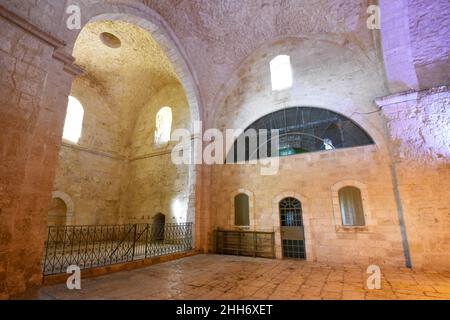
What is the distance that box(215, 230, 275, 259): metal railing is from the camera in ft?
24.6

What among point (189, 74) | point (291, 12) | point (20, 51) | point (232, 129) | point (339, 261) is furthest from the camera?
point (232, 129)

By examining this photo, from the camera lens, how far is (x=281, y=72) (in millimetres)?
8922

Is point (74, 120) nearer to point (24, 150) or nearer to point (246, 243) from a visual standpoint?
point (24, 150)

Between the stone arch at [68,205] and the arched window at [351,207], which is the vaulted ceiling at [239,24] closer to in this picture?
the arched window at [351,207]

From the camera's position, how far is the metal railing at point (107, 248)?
520 cm

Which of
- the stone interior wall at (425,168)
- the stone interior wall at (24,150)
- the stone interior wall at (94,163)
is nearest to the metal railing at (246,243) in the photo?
the stone interior wall at (425,168)

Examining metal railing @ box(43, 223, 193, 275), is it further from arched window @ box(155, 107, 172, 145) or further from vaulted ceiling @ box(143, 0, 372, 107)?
vaulted ceiling @ box(143, 0, 372, 107)

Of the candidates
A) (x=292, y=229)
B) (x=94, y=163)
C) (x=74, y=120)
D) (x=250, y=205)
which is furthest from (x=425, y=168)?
(x=74, y=120)

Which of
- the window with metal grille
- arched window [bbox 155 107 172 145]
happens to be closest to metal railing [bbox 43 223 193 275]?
the window with metal grille

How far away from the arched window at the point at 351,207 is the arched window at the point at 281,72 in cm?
447
